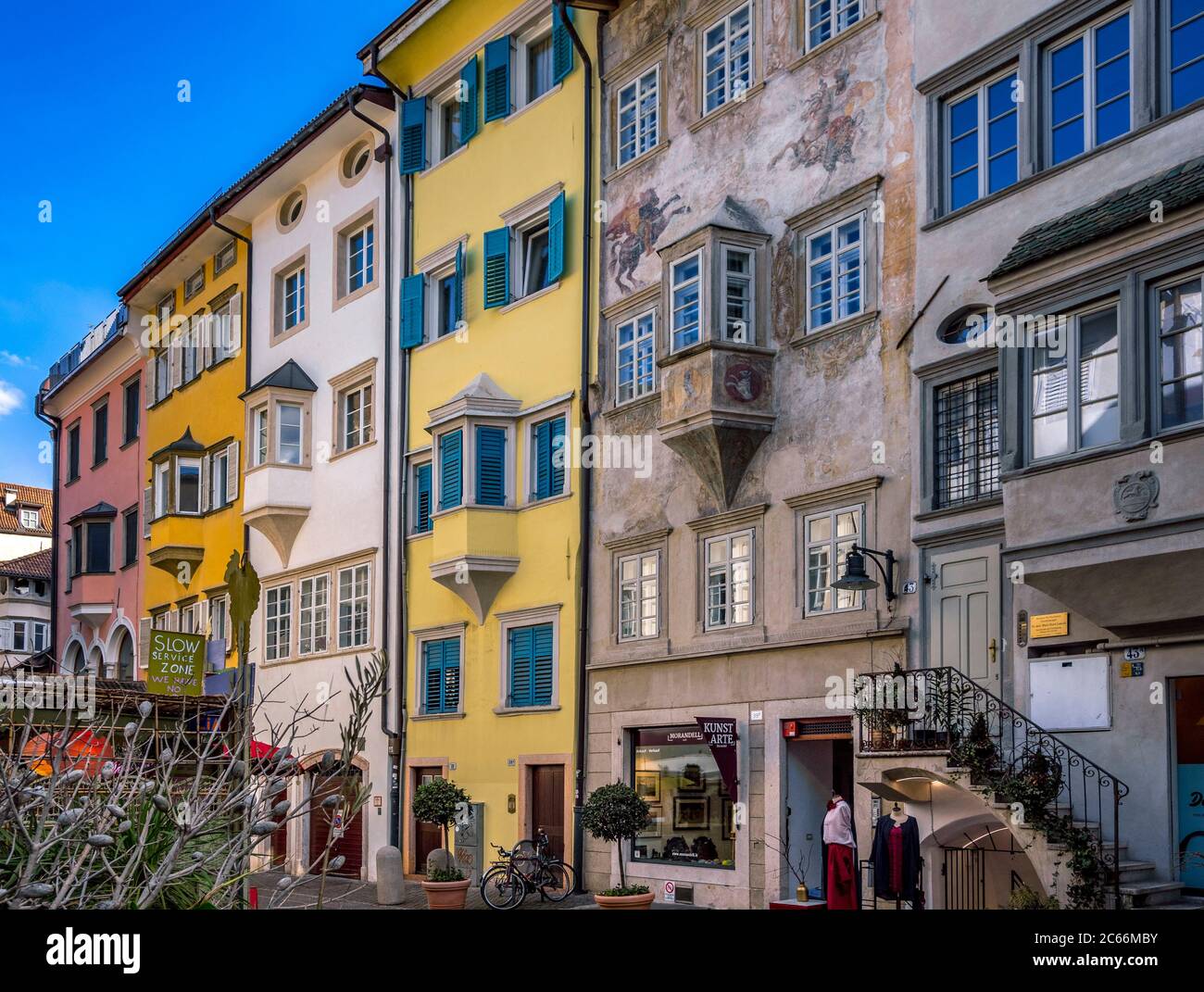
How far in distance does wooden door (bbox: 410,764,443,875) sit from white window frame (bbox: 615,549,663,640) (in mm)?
5769

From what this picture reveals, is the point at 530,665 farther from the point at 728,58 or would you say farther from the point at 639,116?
the point at 728,58

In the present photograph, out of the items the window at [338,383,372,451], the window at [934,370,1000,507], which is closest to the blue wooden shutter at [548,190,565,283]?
the window at [338,383,372,451]

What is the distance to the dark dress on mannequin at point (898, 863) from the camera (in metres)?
17.2

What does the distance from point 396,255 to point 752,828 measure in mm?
15141

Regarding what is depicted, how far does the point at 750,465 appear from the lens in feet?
71.4

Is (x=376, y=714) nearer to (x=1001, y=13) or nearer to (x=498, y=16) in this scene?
(x=498, y=16)

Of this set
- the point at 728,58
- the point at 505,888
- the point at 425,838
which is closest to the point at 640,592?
the point at 505,888

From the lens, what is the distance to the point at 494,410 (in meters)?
27.2

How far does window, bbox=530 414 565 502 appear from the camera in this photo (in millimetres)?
26266

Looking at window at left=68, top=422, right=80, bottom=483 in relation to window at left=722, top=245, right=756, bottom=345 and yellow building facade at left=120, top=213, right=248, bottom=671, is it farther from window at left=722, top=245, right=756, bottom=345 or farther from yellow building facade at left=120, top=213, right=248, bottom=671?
window at left=722, top=245, right=756, bottom=345

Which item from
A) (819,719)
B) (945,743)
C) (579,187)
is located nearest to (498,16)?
(579,187)

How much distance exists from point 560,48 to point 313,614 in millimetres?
13535
